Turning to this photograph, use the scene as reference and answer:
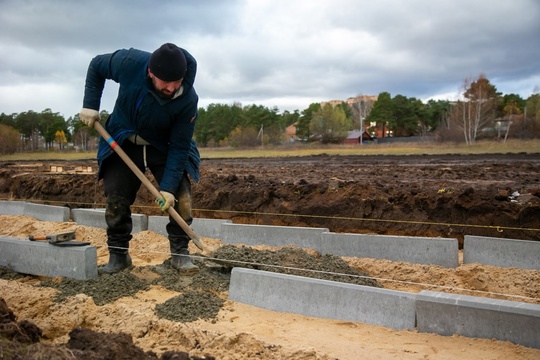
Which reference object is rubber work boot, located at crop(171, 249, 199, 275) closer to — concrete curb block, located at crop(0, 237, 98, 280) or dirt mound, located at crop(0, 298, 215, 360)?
concrete curb block, located at crop(0, 237, 98, 280)

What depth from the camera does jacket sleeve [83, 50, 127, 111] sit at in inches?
188

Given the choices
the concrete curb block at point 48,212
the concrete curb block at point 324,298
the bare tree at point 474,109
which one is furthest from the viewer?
the bare tree at point 474,109

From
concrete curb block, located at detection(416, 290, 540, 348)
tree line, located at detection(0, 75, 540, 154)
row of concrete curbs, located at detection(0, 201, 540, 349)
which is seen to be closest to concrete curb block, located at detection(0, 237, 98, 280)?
row of concrete curbs, located at detection(0, 201, 540, 349)

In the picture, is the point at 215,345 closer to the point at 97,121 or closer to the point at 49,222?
the point at 97,121

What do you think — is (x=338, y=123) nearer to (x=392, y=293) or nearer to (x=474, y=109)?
(x=474, y=109)

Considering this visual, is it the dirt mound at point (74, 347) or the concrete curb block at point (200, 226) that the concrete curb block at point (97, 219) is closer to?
the concrete curb block at point (200, 226)

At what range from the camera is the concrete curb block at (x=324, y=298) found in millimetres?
3855

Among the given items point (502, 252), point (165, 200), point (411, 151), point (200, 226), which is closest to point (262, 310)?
point (165, 200)

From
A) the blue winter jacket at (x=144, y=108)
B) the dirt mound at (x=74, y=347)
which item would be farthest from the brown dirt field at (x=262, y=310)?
the blue winter jacket at (x=144, y=108)

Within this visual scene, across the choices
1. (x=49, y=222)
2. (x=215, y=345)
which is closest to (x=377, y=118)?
(x=49, y=222)

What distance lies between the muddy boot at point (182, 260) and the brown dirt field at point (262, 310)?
151 mm

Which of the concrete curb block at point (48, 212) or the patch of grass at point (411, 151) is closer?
the concrete curb block at point (48, 212)

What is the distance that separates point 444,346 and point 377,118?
66.7 m

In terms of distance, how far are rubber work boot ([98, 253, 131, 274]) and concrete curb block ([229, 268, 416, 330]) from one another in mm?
1282
